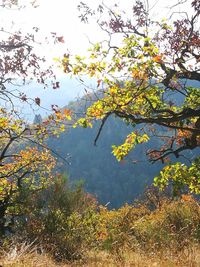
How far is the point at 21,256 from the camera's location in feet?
21.1

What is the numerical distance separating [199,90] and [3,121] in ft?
16.2

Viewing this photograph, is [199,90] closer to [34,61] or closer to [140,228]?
[34,61]

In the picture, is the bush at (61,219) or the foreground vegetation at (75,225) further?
the bush at (61,219)

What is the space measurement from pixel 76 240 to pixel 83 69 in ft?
24.8

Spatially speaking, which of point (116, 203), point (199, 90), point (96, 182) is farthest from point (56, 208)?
point (96, 182)

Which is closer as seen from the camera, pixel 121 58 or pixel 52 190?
pixel 121 58

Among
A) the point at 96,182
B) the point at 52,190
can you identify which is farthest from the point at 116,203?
the point at 52,190

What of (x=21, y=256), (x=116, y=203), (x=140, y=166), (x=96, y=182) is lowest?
(x=21, y=256)

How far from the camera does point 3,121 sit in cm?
1049

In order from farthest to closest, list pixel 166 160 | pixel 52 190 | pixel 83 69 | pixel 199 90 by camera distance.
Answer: pixel 52 190
pixel 166 160
pixel 199 90
pixel 83 69

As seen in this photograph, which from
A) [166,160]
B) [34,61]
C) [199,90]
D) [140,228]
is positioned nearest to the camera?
[34,61]

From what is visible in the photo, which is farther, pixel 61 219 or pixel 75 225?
pixel 75 225

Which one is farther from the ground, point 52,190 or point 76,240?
point 52,190

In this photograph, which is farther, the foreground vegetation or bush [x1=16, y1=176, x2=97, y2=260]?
bush [x1=16, y1=176, x2=97, y2=260]
